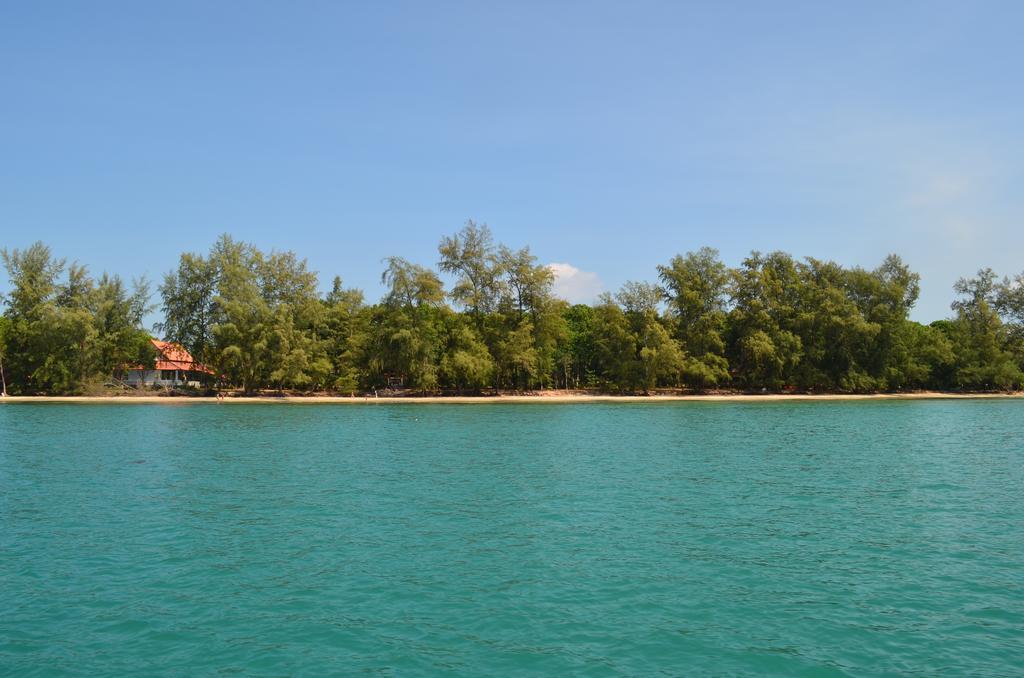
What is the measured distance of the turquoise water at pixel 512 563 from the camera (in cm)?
970

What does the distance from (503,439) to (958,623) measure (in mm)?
25995

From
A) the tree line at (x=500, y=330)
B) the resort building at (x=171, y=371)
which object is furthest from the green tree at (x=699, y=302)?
the resort building at (x=171, y=371)

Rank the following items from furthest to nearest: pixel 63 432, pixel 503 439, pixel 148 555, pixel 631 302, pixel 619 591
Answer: pixel 631 302
pixel 63 432
pixel 503 439
pixel 148 555
pixel 619 591

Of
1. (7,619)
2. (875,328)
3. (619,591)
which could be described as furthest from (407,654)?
(875,328)

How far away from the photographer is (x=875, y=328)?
254ft

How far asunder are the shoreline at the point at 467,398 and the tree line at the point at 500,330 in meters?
1.67

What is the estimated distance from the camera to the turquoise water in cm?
970

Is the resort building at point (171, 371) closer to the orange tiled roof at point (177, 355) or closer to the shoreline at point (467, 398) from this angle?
the orange tiled roof at point (177, 355)

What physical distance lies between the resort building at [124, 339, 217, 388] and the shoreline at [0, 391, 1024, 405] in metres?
5.19

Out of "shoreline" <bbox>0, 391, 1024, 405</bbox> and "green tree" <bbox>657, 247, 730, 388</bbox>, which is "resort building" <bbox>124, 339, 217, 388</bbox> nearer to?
"shoreline" <bbox>0, 391, 1024, 405</bbox>

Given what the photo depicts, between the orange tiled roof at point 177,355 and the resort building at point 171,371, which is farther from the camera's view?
the resort building at point 171,371

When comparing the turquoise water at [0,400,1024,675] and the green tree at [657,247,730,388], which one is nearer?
the turquoise water at [0,400,1024,675]

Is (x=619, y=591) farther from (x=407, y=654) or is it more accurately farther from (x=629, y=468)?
(x=629, y=468)

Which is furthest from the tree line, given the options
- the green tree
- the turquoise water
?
the turquoise water
